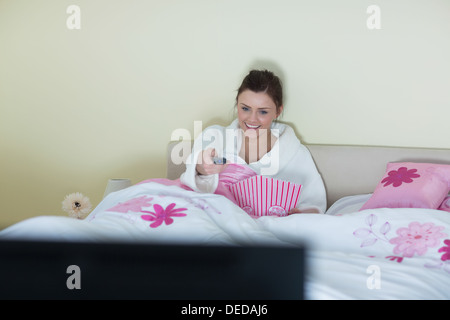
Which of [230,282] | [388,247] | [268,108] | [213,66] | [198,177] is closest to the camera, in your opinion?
[230,282]

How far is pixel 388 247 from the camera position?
5.05 feet

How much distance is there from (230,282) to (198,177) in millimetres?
1343

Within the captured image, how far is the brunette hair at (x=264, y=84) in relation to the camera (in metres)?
2.24

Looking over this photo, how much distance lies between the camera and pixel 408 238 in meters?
1.55

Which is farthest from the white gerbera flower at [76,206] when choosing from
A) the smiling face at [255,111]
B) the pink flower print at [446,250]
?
the pink flower print at [446,250]

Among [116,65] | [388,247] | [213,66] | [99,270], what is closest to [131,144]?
[116,65]

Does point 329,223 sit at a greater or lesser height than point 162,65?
lesser

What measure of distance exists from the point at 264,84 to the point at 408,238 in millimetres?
1008

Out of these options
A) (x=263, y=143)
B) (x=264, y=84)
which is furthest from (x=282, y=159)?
(x=264, y=84)

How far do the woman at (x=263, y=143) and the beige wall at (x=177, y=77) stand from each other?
0.58 feet

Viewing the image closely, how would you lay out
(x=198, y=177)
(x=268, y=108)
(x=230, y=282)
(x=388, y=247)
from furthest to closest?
(x=268, y=108), (x=198, y=177), (x=388, y=247), (x=230, y=282)

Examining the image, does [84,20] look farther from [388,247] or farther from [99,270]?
[99,270]
